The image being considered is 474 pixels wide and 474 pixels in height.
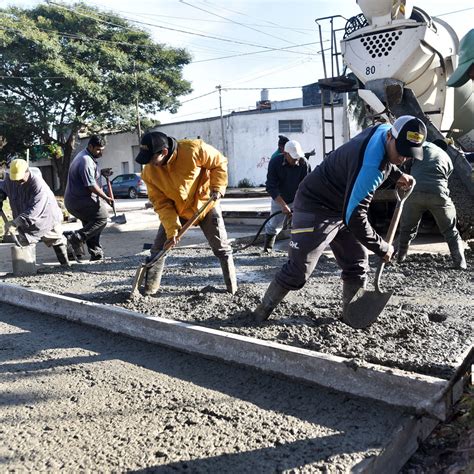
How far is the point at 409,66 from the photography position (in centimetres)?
719

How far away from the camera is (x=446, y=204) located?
578 cm

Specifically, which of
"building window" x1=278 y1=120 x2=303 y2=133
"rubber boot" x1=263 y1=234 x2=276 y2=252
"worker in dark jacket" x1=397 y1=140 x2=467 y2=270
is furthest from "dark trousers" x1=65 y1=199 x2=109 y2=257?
"building window" x1=278 y1=120 x2=303 y2=133

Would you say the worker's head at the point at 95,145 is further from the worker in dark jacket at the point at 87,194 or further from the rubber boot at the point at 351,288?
the rubber boot at the point at 351,288

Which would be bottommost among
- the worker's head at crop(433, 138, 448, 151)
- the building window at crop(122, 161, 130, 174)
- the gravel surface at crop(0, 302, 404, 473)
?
the gravel surface at crop(0, 302, 404, 473)

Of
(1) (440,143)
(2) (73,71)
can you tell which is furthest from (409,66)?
(2) (73,71)

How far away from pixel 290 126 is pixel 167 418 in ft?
97.8

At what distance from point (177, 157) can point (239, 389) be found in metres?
2.30

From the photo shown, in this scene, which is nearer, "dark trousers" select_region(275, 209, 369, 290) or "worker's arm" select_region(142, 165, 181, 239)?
"dark trousers" select_region(275, 209, 369, 290)

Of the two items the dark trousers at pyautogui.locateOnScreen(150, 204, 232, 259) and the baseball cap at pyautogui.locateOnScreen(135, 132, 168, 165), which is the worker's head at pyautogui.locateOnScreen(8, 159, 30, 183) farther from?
the dark trousers at pyautogui.locateOnScreen(150, 204, 232, 259)

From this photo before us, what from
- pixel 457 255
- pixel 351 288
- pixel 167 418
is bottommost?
pixel 167 418

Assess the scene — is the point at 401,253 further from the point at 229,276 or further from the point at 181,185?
the point at 181,185

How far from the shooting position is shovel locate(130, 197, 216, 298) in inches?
186

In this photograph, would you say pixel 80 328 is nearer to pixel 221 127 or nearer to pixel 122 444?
pixel 122 444

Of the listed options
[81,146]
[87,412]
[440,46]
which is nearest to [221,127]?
[81,146]
